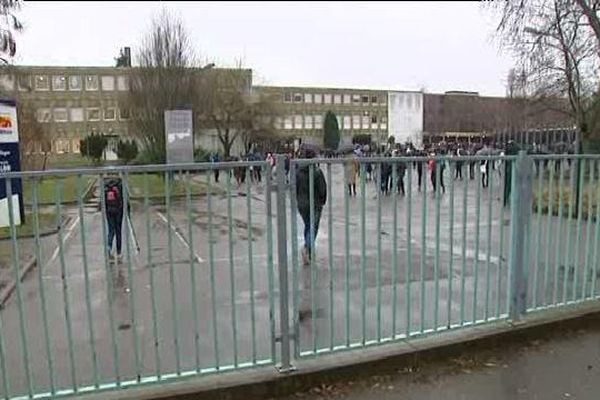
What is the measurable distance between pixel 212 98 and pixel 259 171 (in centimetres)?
2842

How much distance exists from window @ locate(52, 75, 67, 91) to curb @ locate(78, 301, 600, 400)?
2836 inches

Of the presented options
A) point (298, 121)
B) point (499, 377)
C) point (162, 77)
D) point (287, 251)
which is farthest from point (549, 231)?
point (298, 121)

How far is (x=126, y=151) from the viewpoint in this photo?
40.2m

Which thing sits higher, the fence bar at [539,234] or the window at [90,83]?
the window at [90,83]

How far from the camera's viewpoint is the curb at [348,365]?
11.8 feet

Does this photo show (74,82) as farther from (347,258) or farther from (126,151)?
Answer: (347,258)

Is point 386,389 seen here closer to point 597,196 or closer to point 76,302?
point 597,196

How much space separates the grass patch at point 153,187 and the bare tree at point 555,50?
1064 cm

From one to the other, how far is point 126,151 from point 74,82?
34.5 meters

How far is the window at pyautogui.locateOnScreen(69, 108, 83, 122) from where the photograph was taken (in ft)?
224

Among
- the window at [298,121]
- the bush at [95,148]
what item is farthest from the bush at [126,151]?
the window at [298,121]

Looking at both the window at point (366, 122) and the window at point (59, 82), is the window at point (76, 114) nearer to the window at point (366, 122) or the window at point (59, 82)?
the window at point (59, 82)

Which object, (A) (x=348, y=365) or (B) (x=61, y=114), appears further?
(B) (x=61, y=114)

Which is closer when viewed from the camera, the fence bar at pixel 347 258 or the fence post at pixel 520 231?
the fence bar at pixel 347 258
